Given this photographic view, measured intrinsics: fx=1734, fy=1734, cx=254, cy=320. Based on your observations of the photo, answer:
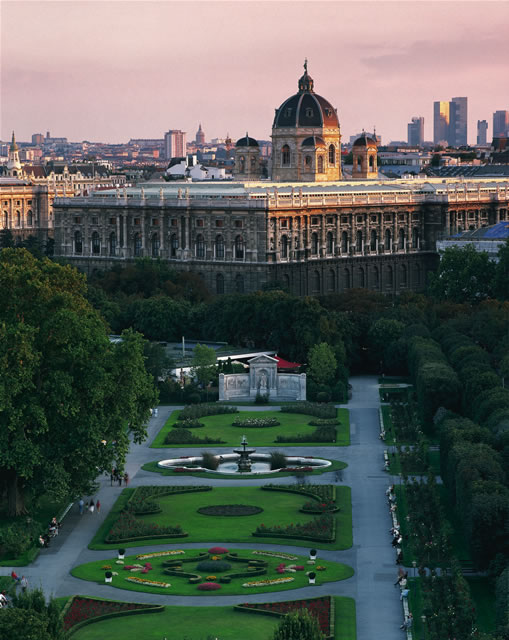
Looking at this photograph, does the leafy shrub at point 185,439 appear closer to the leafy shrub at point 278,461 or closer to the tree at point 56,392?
the leafy shrub at point 278,461

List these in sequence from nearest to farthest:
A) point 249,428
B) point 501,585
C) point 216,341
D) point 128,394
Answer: point 501,585
point 128,394
point 249,428
point 216,341

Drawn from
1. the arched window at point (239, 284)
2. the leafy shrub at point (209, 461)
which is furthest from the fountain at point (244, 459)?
the arched window at point (239, 284)

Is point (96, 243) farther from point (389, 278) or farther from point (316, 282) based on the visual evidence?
point (389, 278)

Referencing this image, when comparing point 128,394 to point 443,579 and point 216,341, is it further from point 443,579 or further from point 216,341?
point 216,341

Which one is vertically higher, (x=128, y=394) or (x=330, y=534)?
(x=128, y=394)

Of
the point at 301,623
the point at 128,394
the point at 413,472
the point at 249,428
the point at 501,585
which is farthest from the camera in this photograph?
the point at 249,428

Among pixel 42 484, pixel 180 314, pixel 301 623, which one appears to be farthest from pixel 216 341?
pixel 301 623

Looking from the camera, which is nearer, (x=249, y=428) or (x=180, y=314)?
(x=249, y=428)
